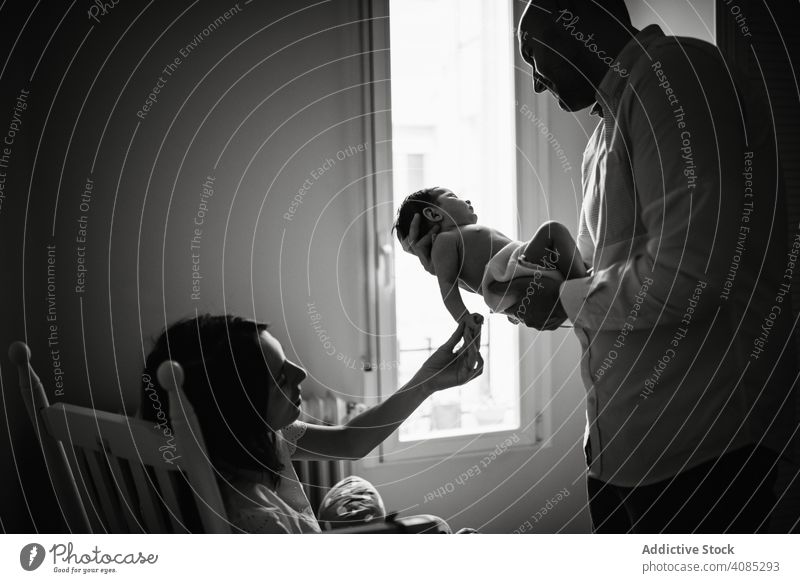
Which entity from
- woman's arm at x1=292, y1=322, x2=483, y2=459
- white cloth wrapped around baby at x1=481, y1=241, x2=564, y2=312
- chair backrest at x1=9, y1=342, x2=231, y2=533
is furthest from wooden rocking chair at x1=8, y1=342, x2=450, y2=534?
white cloth wrapped around baby at x1=481, y1=241, x2=564, y2=312

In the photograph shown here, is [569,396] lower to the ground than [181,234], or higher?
lower

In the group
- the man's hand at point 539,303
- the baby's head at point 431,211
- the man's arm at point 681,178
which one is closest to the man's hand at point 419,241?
the baby's head at point 431,211

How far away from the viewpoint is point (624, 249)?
606 mm

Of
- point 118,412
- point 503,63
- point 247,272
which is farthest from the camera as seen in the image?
point 503,63

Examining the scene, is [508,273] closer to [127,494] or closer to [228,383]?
[228,383]

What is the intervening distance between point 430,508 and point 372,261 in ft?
1.20

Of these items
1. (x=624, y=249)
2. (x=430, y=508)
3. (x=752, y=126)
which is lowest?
(x=430, y=508)

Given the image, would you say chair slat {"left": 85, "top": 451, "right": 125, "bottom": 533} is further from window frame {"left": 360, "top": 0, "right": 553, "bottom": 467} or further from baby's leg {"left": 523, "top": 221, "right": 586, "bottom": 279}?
baby's leg {"left": 523, "top": 221, "right": 586, "bottom": 279}

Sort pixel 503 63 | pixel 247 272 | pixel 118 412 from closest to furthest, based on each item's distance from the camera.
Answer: pixel 118 412 < pixel 247 272 < pixel 503 63

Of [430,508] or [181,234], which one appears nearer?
[181,234]

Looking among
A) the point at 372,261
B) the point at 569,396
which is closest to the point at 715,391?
the point at 569,396

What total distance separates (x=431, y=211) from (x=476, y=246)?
0.21 ft

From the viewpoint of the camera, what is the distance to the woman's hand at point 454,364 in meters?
0.75

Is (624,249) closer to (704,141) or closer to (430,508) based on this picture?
(704,141)
